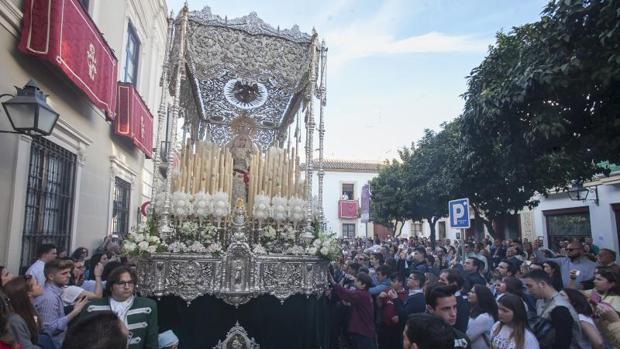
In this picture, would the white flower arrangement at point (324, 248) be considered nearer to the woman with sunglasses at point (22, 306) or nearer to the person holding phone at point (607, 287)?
the person holding phone at point (607, 287)

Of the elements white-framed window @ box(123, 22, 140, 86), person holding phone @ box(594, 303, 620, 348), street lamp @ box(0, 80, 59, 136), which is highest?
white-framed window @ box(123, 22, 140, 86)

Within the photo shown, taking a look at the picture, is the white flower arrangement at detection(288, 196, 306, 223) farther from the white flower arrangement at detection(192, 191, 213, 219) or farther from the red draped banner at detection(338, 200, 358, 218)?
the red draped banner at detection(338, 200, 358, 218)

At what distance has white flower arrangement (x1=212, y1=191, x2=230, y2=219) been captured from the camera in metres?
5.09

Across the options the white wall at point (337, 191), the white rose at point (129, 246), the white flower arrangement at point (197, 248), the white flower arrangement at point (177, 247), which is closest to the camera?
the white rose at point (129, 246)

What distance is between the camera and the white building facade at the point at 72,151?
564cm

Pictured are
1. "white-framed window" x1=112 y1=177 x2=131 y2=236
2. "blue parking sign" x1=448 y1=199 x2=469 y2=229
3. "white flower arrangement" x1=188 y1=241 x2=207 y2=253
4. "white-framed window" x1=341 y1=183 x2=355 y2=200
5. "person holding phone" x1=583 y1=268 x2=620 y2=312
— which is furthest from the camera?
"white-framed window" x1=341 y1=183 x2=355 y2=200

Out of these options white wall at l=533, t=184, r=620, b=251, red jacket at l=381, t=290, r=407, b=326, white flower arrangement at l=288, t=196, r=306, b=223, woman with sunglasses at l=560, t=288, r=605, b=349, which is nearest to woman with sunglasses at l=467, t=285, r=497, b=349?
woman with sunglasses at l=560, t=288, r=605, b=349

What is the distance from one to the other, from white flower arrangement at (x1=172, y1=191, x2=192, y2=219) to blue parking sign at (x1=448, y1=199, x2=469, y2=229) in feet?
14.5

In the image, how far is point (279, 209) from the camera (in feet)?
17.7

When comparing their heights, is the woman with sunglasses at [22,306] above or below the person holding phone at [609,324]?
above

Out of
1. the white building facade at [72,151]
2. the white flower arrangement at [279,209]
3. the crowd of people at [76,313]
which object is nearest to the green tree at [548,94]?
the white flower arrangement at [279,209]

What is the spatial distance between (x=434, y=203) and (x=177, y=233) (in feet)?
43.9

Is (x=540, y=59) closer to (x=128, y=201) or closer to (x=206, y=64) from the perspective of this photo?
(x=206, y=64)

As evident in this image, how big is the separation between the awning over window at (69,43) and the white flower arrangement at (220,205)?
9.99ft
